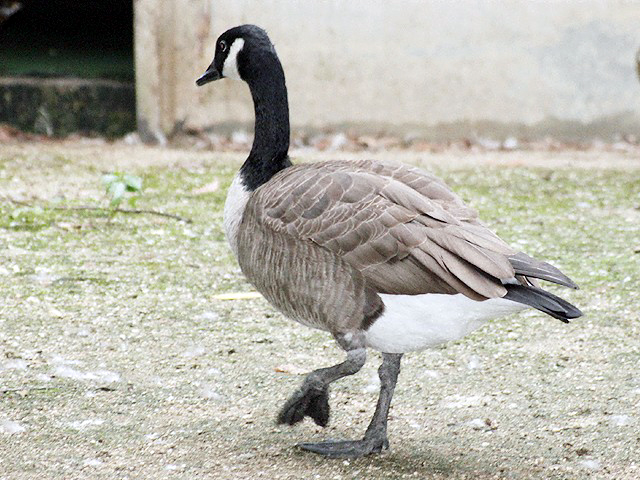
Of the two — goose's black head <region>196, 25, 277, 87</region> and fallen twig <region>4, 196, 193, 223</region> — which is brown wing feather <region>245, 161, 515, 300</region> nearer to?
goose's black head <region>196, 25, 277, 87</region>

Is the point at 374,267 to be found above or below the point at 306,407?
above

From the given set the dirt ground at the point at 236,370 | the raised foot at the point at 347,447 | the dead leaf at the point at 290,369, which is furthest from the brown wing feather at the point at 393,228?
the dead leaf at the point at 290,369

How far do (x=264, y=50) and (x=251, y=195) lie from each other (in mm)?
614

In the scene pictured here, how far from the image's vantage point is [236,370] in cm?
386

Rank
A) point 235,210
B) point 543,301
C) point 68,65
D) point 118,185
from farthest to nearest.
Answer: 1. point 68,65
2. point 118,185
3. point 235,210
4. point 543,301

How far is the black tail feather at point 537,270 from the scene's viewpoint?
2740 mm

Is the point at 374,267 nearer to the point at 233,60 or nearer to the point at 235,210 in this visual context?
the point at 235,210

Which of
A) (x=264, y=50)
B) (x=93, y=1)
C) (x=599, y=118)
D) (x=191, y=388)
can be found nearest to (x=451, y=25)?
(x=599, y=118)

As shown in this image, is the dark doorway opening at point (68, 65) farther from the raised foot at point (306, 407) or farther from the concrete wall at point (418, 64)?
the raised foot at point (306, 407)

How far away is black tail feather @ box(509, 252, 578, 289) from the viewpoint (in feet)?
8.99

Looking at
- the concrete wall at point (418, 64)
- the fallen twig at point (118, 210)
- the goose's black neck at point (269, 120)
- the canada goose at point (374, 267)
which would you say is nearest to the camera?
the canada goose at point (374, 267)

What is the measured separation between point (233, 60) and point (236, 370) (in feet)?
3.97

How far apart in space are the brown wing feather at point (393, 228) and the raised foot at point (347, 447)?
0.53 meters

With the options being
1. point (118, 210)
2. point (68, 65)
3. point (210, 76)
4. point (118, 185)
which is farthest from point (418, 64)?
point (210, 76)
